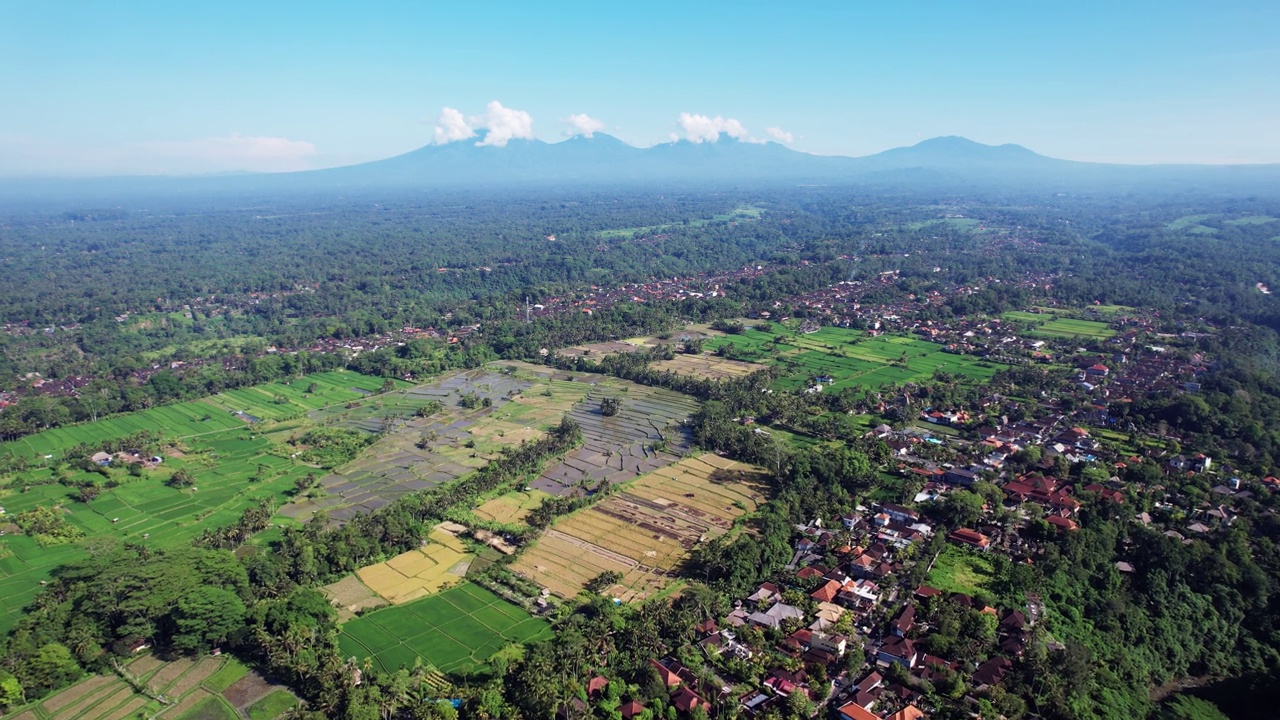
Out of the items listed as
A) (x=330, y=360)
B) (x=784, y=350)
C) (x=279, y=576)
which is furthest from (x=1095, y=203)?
(x=279, y=576)

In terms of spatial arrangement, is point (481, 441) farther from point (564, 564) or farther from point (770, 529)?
point (770, 529)

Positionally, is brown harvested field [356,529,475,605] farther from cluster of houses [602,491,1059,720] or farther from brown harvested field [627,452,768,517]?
cluster of houses [602,491,1059,720]

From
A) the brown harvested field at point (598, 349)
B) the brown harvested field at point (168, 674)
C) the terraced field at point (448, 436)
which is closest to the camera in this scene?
the brown harvested field at point (168, 674)

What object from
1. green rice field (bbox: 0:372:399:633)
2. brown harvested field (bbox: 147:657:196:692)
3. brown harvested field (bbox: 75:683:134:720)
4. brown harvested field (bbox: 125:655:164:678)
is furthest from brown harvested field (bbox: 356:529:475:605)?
green rice field (bbox: 0:372:399:633)

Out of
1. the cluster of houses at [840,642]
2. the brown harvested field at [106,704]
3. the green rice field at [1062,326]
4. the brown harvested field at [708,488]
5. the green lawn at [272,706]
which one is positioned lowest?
the green rice field at [1062,326]

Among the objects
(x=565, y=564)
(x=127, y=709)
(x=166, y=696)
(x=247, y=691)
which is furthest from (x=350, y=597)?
(x=565, y=564)

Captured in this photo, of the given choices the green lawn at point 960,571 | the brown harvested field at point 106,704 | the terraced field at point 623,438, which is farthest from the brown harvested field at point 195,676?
the green lawn at point 960,571

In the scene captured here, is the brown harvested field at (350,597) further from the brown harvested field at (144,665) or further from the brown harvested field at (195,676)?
the brown harvested field at (144,665)
